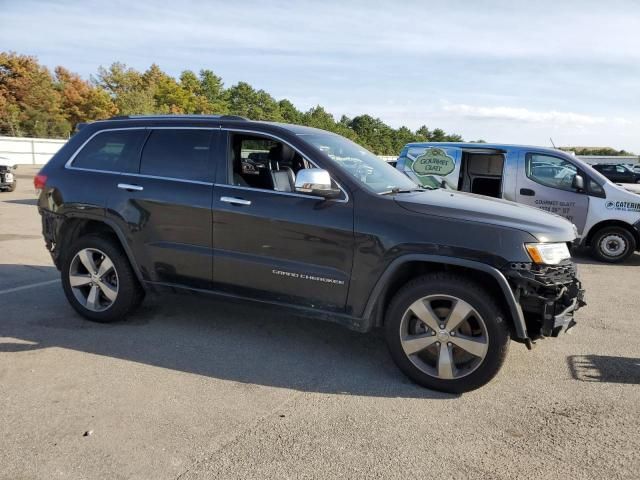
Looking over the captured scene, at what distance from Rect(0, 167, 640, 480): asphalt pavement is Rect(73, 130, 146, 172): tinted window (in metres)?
1.47

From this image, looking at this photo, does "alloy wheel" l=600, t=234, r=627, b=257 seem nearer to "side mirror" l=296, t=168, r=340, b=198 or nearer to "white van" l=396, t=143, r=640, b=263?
"white van" l=396, t=143, r=640, b=263

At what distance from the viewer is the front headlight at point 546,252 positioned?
3.46 meters

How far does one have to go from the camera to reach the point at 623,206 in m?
8.46

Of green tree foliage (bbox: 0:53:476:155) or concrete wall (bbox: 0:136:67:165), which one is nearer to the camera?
concrete wall (bbox: 0:136:67:165)

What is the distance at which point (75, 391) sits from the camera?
11.6ft

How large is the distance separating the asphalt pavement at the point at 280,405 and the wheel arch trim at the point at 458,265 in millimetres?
527

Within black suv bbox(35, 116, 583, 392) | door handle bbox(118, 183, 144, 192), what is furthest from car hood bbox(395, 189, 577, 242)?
door handle bbox(118, 183, 144, 192)

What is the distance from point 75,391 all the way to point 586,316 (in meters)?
4.99

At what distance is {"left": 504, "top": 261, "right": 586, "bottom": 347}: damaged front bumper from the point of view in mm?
3436

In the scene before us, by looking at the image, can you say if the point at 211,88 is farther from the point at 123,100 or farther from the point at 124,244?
the point at 124,244

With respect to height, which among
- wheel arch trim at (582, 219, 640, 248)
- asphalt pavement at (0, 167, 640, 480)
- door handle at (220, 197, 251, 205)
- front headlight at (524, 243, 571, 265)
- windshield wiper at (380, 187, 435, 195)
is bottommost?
asphalt pavement at (0, 167, 640, 480)

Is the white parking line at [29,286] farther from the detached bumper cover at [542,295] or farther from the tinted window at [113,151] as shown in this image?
→ the detached bumper cover at [542,295]

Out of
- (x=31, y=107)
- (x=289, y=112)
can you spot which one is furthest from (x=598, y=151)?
(x=31, y=107)

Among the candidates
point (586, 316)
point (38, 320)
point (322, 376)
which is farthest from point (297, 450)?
point (586, 316)
